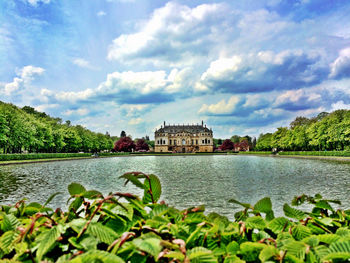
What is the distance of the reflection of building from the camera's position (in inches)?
5133

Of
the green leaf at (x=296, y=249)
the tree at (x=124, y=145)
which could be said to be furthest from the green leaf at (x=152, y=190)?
the tree at (x=124, y=145)

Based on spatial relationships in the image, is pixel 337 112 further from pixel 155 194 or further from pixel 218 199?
pixel 155 194

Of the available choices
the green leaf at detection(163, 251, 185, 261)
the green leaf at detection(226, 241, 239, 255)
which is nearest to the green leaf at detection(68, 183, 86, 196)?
the green leaf at detection(163, 251, 185, 261)

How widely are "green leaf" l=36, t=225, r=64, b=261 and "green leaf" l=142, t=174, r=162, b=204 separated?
1.87ft

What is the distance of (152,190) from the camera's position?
1540 millimetres

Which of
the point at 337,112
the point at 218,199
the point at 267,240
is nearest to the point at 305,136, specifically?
the point at 337,112

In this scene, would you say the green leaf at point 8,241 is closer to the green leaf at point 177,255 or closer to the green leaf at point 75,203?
the green leaf at point 75,203

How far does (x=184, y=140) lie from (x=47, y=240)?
131m

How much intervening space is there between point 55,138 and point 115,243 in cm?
6652

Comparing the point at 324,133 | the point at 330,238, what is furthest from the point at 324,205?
the point at 324,133

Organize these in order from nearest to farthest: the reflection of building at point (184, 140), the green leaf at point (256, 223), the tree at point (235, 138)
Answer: the green leaf at point (256, 223)
the reflection of building at point (184, 140)
the tree at point (235, 138)

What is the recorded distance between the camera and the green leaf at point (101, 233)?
107cm

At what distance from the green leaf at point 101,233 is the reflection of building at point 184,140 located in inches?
5078

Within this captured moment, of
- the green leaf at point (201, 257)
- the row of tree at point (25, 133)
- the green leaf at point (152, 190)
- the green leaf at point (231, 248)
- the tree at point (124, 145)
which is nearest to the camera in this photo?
the green leaf at point (201, 257)
